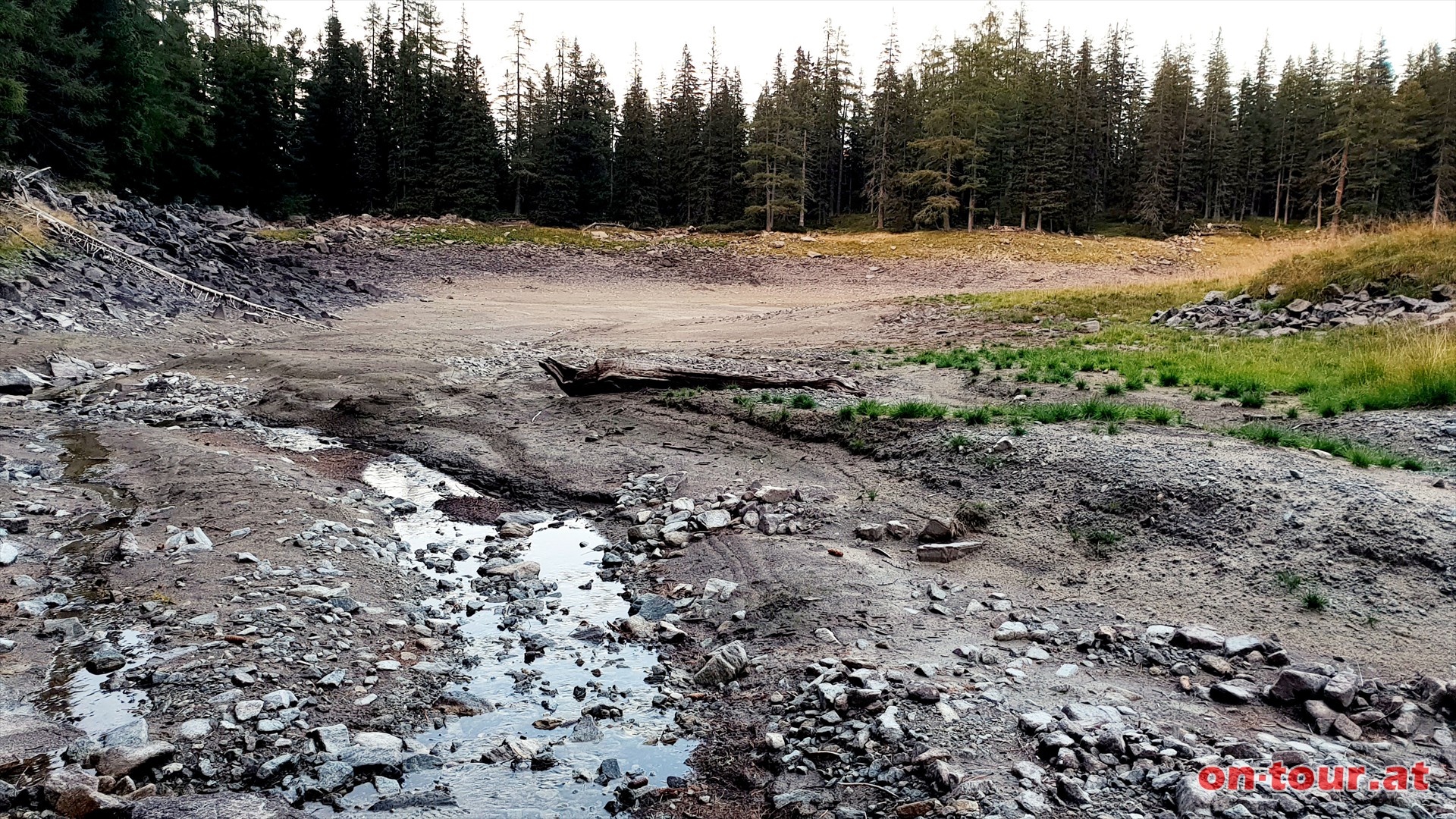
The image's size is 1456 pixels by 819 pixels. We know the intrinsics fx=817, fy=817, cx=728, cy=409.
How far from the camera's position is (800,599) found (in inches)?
242

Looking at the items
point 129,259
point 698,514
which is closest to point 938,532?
point 698,514

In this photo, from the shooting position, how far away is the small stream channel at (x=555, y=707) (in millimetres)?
4145

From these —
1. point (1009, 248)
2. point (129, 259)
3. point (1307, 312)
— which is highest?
point (1009, 248)

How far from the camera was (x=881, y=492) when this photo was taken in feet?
27.3

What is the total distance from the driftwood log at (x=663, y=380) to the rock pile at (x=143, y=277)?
10196 millimetres

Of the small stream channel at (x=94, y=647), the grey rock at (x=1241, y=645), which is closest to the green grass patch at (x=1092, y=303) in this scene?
the grey rock at (x=1241, y=645)

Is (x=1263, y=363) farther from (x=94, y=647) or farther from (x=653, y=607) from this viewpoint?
(x=94, y=647)

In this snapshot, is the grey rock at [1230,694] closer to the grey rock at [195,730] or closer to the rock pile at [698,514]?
the rock pile at [698,514]

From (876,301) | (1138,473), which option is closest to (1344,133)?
(876,301)

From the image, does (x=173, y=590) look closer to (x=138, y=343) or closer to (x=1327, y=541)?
(x=1327, y=541)

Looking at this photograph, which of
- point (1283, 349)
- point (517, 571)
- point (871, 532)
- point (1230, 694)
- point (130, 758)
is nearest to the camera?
point (130, 758)

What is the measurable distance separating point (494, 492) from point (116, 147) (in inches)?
1475

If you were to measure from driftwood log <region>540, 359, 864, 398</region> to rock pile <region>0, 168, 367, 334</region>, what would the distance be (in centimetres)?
1020

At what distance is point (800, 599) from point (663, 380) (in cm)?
675
